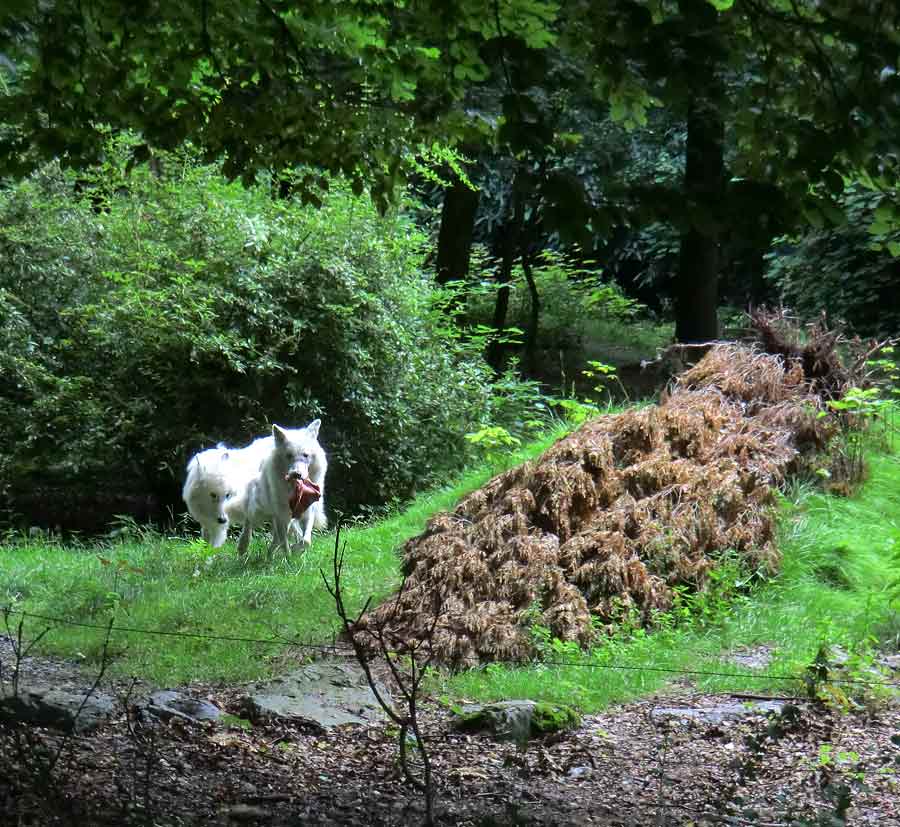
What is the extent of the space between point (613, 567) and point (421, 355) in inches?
289

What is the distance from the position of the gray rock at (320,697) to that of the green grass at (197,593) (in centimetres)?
40

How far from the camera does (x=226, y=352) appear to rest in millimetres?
13562

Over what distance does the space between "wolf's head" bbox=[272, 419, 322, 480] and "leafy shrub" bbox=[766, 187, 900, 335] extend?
10575mm

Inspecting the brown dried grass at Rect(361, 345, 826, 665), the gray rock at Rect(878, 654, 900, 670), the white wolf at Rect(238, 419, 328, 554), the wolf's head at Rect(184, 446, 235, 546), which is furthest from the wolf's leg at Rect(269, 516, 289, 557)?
the gray rock at Rect(878, 654, 900, 670)

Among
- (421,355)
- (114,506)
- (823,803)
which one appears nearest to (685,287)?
(421,355)

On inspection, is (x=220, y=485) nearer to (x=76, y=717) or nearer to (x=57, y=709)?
(x=57, y=709)

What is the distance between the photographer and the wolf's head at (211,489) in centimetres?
1161

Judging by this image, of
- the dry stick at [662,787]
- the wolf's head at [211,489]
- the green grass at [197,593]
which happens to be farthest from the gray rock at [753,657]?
the wolf's head at [211,489]

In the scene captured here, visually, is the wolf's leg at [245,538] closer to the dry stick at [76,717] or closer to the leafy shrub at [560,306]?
the dry stick at [76,717]

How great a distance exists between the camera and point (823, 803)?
5250 millimetres

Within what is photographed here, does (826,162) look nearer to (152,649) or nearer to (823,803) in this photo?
(823,803)

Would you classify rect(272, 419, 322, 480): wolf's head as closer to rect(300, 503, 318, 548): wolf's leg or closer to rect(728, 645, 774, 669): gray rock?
rect(300, 503, 318, 548): wolf's leg

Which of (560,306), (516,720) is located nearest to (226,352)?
(516,720)

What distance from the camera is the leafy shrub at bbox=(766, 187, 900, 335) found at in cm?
1964
